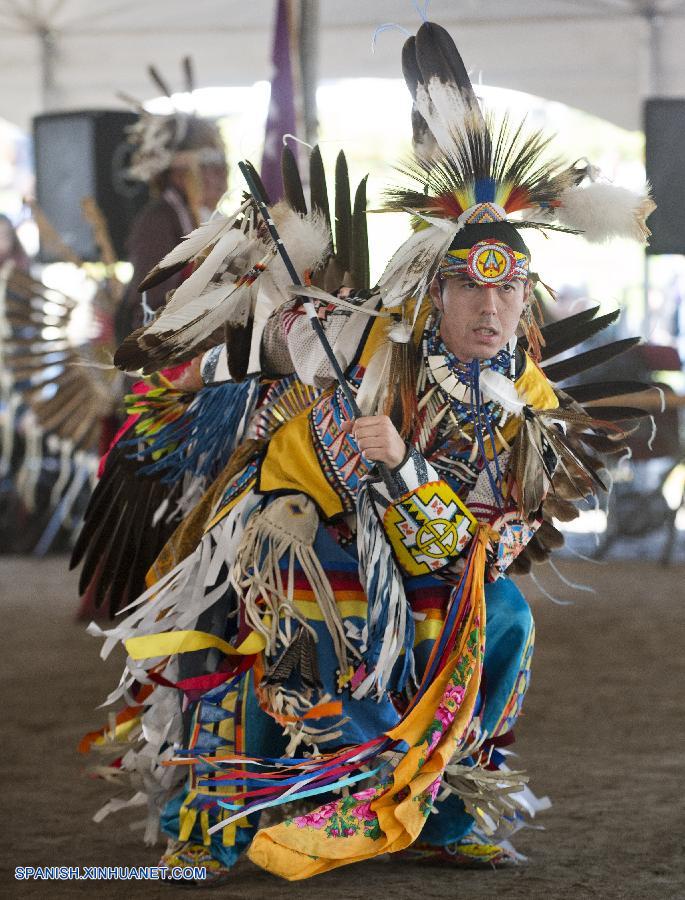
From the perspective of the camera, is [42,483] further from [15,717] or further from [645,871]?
[645,871]

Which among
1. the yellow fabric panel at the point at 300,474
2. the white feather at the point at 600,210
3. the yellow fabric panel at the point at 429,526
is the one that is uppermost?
the white feather at the point at 600,210

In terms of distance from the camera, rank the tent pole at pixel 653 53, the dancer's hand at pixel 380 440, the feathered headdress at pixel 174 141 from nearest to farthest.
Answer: the dancer's hand at pixel 380 440 → the feathered headdress at pixel 174 141 → the tent pole at pixel 653 53

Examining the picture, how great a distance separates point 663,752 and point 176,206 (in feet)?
7.66

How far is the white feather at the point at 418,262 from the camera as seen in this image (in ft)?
6.88

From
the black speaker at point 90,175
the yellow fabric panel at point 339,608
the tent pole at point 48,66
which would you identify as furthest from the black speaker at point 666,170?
the tent pole at point 48,66

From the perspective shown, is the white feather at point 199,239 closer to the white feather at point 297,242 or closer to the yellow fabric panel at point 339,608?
the white feather at point 297,242

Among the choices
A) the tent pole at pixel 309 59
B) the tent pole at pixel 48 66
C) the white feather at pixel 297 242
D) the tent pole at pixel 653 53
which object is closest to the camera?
the white feather at pixel 297 242

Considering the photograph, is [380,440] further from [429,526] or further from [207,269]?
[207,269]

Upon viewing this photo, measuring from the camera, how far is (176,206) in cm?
432

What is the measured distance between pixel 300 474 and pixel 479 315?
0.40 metres

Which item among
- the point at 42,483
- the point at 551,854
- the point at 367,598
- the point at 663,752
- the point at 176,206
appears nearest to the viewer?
the point at 367,598

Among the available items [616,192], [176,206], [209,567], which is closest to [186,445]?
[209,567]

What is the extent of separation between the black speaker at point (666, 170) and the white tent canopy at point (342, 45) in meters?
2.56

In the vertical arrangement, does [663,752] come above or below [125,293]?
below
